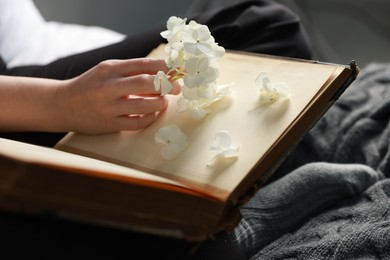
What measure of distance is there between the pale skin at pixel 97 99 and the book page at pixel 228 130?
1cm

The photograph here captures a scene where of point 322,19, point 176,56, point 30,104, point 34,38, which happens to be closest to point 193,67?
point 176,56

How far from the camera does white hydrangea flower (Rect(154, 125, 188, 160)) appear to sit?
506 mm

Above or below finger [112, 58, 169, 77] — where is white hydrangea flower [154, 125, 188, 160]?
below

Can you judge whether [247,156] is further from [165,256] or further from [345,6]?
[345,6]

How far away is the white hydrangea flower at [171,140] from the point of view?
506mm

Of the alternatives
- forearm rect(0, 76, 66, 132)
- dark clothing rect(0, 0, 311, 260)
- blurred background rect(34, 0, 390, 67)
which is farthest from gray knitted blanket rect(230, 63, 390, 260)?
blurred background rect(34, 0, 390, 67)

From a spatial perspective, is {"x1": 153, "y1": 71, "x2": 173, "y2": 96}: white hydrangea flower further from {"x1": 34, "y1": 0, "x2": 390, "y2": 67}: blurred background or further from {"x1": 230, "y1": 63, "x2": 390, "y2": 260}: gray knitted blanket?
{"x1": 34, "y1": 0, "x2": 390, "y2": 67}: blurred background

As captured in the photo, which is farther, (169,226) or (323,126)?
(323,126)

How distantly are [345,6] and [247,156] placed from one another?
140 cm

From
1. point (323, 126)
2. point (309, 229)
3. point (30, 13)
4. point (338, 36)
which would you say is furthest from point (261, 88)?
point (338, 36)

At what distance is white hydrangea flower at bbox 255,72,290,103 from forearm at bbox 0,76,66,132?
0.73 feet

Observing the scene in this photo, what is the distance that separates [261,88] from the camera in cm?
55

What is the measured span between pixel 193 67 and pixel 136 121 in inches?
3.2

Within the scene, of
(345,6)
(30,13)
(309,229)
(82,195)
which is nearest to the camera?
(82,195)
